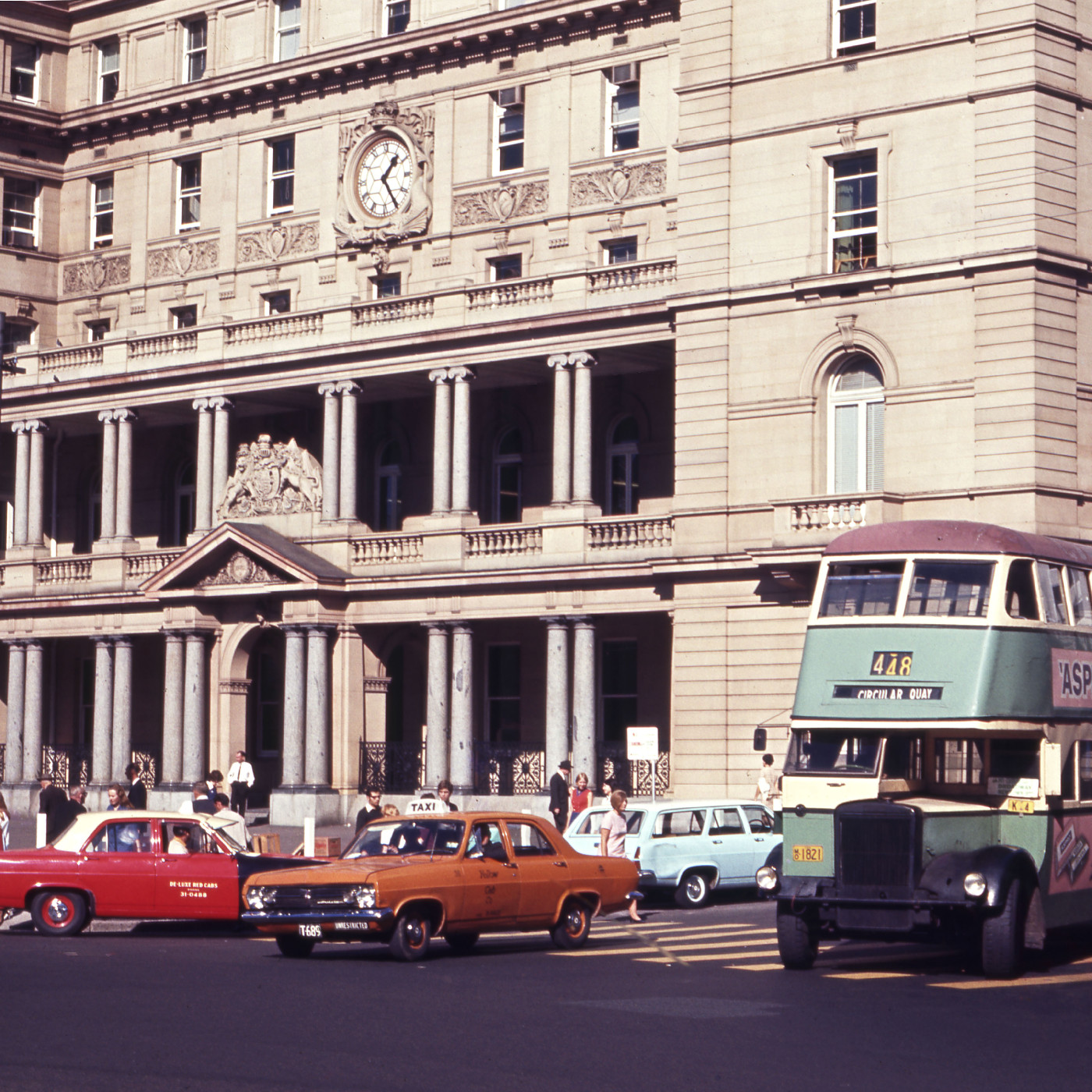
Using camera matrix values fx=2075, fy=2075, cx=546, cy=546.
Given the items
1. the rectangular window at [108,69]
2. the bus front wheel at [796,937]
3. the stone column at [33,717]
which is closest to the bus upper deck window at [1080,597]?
the bus front wheel at [796,937]

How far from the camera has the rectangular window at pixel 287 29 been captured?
48.4m

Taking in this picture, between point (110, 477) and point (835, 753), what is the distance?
30971mm

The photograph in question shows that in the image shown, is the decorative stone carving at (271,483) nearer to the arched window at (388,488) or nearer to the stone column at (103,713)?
the arched window at (388,488)

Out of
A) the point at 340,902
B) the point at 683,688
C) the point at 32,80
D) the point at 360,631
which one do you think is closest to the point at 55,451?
the point at 32,80

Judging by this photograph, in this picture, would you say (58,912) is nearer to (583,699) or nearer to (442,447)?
(583,699)

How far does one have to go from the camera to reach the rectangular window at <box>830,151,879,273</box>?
37.1 metres

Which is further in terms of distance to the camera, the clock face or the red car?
the clock face

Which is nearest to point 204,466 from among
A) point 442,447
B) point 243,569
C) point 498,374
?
point 243,569

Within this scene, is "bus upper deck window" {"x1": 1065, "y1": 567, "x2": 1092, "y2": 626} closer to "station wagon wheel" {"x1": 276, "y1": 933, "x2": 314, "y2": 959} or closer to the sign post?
"station wagon wheel" {"x1": 276, "y1": 933, "x2": 314, "y2": 959}

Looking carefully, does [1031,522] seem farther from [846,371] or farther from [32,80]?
[32,80]

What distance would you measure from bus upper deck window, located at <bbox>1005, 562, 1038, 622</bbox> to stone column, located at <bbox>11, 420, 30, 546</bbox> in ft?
110

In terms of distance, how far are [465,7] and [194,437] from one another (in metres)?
13.0

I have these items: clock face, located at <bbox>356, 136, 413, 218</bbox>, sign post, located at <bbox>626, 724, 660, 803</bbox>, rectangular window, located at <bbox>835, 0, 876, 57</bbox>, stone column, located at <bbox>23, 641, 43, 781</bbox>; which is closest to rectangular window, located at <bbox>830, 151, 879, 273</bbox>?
rectangular window, located at <bbox>835, 0, 876, 57</bbox>

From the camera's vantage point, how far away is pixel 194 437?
5144 cm
